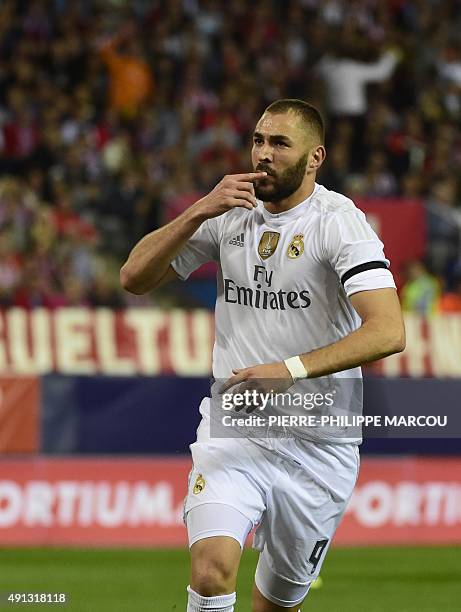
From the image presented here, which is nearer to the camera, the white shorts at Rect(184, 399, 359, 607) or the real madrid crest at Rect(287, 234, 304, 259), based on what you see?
the white shorts at Rect(184, 399, 359, 607)

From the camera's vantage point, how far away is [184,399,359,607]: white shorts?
6.02m

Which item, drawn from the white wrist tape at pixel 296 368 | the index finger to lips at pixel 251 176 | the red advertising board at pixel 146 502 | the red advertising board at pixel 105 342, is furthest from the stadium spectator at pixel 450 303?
the white wrist tape at pixel 296 368

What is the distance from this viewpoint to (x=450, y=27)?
76.7ft

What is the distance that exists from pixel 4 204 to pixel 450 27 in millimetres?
9439

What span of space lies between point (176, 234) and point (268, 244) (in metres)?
0.40

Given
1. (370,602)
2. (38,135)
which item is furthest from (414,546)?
(38,135)

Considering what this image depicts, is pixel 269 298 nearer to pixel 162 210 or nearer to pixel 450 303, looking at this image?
pixel 162 210

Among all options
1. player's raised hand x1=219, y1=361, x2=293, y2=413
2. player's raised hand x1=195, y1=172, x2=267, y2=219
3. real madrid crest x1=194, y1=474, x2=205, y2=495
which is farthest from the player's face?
real madrid crest x1=194, y1=474, x2=205, y2=495

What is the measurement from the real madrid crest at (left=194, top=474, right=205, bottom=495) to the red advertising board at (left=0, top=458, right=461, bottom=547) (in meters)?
7.00

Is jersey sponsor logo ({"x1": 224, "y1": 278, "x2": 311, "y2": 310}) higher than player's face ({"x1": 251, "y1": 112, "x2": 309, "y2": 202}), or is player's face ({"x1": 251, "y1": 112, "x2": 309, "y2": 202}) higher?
player's face ({"x1": 251, "y1": 112, "x2": 309, "y2": 202})

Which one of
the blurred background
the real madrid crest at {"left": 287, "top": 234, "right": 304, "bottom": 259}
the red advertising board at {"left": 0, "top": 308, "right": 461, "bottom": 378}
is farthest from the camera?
the red advertising board at {"left": 0, "top": 308, "right": 461, "bottom": 378}

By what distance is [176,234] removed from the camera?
20.3ft

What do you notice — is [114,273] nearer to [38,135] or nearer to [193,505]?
[38,135]

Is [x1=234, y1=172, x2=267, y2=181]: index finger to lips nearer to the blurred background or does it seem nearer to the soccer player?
the soccer player
